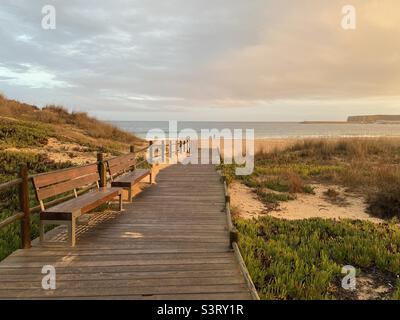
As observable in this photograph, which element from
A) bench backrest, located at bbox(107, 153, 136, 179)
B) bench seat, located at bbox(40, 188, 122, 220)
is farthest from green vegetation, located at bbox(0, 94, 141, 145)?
bench seat, located at bbox(40, 188, 122, 220)

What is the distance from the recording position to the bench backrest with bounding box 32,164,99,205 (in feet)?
17.5

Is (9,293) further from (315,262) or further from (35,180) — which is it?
Answer: (315,262)

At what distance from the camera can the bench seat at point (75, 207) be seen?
5.10m

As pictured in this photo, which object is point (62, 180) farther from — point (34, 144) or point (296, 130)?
point (296, 130)

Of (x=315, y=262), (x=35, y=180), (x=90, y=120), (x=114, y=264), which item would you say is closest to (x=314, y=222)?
(x=315, y=262)

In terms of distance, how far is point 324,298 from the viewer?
4.52 metres

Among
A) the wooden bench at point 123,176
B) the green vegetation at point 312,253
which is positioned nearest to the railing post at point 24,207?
the wooden bench at point 123,176

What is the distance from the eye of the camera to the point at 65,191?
6.23 m

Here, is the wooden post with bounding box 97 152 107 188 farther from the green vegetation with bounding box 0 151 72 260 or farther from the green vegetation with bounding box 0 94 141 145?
the green vegetation with bounding box 0 94 141 145

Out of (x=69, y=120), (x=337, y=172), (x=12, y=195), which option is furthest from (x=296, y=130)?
(x=12, y=195)

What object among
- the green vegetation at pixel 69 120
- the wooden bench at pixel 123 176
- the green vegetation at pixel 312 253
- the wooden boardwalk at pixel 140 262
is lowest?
the green vegetation at pixel 312 253

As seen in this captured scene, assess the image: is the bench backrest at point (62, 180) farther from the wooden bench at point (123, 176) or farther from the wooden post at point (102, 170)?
the wooden bench at point (123, 176)
